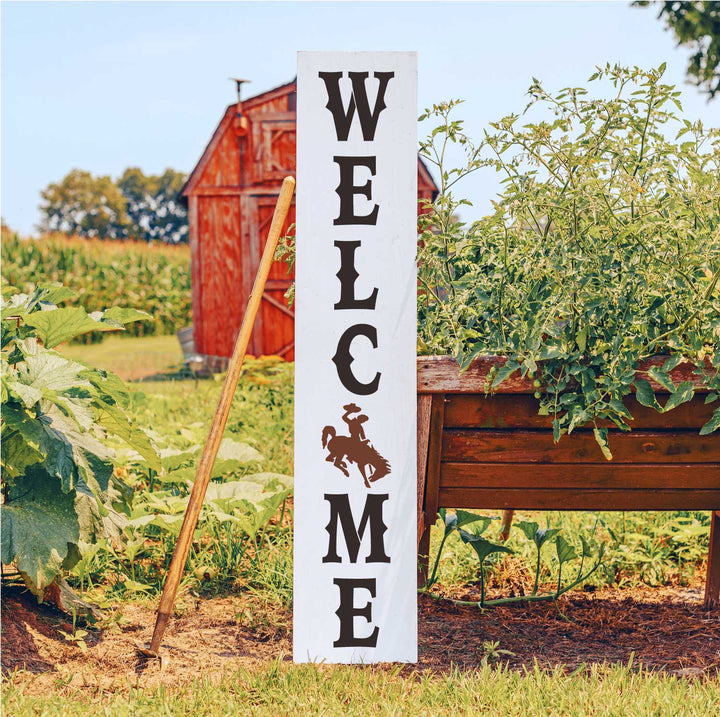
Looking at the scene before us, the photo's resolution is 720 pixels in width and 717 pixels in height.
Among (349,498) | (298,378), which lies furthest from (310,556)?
(298,378)

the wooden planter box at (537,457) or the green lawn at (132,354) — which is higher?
the wooden planter box at (537,457)

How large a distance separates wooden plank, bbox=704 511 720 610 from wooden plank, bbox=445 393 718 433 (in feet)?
2.29

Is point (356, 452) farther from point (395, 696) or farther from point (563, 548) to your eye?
point (563, 548)

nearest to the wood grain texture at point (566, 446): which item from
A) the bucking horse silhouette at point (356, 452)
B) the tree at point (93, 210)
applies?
the bucking horse silhouette at point (356, 452)

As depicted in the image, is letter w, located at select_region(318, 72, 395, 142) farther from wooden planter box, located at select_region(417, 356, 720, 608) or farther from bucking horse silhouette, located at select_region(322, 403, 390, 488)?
bucking horse silhouette, located at select_region(322, 403, 390, 488)

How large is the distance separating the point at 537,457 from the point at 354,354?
0.71m

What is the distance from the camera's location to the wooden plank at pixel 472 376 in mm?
2611

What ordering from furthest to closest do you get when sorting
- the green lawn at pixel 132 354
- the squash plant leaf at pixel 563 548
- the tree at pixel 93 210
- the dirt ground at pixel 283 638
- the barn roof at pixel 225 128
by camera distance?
the tree at pixel 93 210
the green lawn at pixel 132 354
the barn roof at pixel 225 128
the squash plant leaf at pixel 563 548
the dirt ground at pixel 283 638

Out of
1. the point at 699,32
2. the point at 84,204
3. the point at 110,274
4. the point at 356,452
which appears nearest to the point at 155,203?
the point at 84,204

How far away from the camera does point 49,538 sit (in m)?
2.55

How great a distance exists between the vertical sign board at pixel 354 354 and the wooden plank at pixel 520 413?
0.18 meters

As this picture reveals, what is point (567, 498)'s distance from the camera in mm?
2803

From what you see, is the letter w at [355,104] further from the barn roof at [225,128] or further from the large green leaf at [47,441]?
the barn roof at [225,128]

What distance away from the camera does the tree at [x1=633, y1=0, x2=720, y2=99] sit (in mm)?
12703
